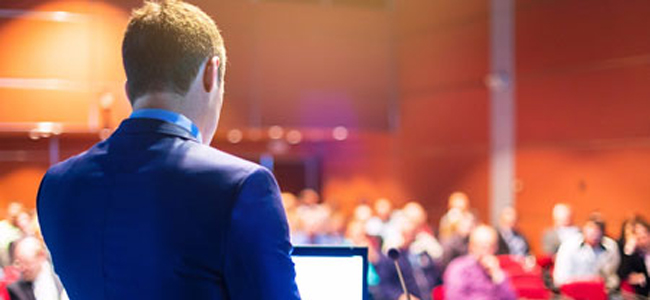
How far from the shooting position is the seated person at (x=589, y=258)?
695 centimetres

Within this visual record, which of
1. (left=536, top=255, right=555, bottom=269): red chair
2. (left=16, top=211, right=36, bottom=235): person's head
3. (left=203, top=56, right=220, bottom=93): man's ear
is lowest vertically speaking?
(left=536, top=255, right=555, bottom=269): red chair

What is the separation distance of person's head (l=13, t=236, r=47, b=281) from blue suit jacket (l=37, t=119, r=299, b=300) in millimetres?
4011

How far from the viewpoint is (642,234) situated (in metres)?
6.89

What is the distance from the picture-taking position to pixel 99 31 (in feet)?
34.0

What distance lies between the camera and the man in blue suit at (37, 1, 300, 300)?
2.48 feet

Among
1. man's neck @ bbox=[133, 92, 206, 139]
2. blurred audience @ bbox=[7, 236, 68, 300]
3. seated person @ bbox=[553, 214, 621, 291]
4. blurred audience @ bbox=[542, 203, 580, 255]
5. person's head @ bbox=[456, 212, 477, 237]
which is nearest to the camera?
man's neck @ bbox=[133, 92, 206, 139]

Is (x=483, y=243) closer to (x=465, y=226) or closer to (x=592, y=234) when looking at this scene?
(x=592, y=234)

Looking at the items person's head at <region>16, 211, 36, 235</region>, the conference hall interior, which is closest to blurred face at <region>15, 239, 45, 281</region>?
the conference hall interior

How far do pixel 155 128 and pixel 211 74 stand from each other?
9 cm

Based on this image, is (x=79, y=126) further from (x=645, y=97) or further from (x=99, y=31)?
(x=645, y=97)

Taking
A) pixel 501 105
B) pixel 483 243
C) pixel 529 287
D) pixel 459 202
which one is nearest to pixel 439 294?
pixel 483 243

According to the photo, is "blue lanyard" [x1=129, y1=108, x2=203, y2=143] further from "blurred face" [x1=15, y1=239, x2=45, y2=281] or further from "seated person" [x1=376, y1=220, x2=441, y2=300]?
"seated person" [x1=376, y1=220, x2=441, y2=300]

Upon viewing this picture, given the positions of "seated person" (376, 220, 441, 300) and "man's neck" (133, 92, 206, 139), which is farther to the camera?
"seated person" (376, 220, 441, 300)

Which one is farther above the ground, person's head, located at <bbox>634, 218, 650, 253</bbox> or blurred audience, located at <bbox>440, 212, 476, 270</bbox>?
person's head, located at <bbox>634, 218, 650, 253</bbox>
